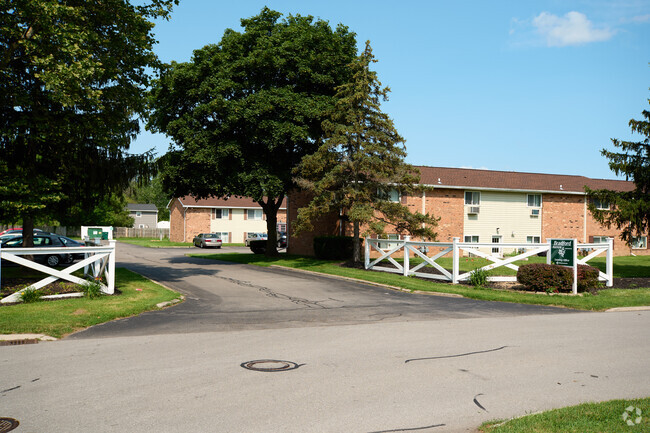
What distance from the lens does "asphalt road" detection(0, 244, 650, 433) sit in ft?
18.0

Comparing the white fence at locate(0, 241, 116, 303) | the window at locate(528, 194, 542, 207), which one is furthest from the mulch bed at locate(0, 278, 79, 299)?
the window at locate(528, 194, 542, 207)

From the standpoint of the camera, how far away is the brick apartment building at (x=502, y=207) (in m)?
39.1

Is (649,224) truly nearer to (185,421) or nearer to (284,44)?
(284,44)

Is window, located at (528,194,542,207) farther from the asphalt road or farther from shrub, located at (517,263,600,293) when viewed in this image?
the asphalt road

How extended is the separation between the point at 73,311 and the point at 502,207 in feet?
115

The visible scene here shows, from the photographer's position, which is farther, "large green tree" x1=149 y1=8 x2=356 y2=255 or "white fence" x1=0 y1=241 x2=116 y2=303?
"large green tree" x1=149 y1=8 x2=356 y2=255

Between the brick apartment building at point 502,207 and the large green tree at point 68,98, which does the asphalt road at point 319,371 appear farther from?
the brick apartment building at point 502,207

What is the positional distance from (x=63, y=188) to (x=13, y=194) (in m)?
3.90

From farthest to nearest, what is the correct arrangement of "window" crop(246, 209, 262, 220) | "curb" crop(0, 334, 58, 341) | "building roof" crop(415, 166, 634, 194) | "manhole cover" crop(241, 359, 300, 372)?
"window" crop(246, 209, 262, 220) → "building roof" crop(415, 166, 634, 194) → "curb" crop(0, 334, 58, 341) → "manhole cover" crop(241, 359, 300, 372)

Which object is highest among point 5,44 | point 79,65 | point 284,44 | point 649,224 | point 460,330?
point 284,44

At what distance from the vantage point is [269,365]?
7656 millimetres

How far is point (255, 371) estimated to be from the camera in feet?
24.0

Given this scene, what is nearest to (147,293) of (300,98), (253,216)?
(300,98)

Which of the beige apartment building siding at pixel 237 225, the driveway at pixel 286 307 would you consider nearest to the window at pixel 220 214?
the beige apartment building siding at pixel 237 225
